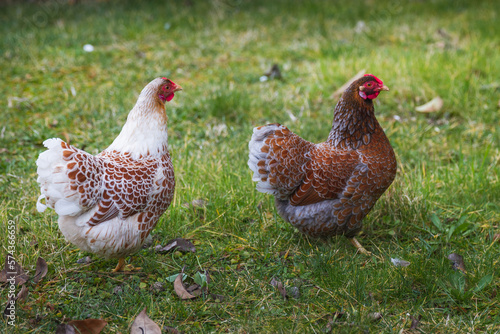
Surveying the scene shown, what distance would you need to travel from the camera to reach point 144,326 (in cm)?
245

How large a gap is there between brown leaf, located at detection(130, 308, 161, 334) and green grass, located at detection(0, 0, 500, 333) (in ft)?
0.36

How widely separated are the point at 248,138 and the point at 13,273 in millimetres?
2277

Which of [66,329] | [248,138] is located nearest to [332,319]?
[66,329]

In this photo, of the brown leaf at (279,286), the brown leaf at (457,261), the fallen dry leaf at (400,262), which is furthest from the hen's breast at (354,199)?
the brown leaf at (457,261)

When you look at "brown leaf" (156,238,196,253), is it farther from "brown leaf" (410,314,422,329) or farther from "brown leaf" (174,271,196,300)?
"brown leaf" (410,314,422,329)

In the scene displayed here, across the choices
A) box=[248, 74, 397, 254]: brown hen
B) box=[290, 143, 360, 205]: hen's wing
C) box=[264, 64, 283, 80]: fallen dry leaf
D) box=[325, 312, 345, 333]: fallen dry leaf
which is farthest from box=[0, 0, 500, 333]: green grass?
box=[290, 143, 360, 205]: hen's wing

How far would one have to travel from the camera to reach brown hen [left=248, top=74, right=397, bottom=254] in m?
3.05

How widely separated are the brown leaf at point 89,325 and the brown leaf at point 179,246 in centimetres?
78

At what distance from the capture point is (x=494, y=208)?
3590 millimetres

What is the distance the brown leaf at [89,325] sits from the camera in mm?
2420

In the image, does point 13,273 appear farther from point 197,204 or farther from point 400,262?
point 400,262

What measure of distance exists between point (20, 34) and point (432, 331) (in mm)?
6981

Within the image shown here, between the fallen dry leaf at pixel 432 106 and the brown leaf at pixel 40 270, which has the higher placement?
the fallen dry leaf at pixel 432 106

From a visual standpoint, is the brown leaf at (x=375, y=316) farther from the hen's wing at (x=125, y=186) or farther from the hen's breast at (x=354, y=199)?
the hen's wing at (x=125, y=186)
